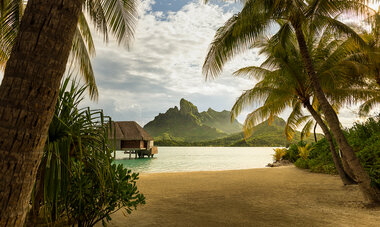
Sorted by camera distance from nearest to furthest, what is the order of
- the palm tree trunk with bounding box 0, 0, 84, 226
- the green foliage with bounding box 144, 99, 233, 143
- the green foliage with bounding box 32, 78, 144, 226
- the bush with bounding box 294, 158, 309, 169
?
the palm tree trunk with bounding box 0, 0, 84, 226 < the green foliage with bounding box 32, 78, 144, 226 < the bush with bounding box 294, 158, 309, 169 < the green foliage with bounding box 144, 99, 233, 143

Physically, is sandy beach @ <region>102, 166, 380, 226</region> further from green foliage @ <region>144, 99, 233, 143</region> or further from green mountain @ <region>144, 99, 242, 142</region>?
green foliage @ <region>144, 99, 233, 143</region>

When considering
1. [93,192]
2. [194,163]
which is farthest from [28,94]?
[194,163]

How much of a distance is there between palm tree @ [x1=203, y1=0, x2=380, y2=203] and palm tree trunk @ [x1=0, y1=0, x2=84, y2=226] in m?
4.42

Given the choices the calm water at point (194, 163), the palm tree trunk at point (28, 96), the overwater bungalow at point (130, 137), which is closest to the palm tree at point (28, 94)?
the palm tree trunk at point (28, 96)

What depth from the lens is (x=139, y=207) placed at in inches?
174

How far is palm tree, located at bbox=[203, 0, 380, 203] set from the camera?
15.5 ft

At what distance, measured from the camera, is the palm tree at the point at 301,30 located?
473 centimetres

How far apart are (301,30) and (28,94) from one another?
6.27 m

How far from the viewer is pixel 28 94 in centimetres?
139

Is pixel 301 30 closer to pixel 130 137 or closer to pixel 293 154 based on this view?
pixel 293 154

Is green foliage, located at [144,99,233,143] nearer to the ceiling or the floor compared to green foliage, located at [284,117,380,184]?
nearer to the ceiling

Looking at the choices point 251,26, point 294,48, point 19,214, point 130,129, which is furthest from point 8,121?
point 130,129

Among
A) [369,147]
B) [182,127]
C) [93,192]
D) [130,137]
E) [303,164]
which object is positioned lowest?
[303,164]

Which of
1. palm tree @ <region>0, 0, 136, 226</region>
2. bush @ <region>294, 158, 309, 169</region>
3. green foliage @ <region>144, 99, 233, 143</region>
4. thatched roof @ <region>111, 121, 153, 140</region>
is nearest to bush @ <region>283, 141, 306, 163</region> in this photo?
bush @ <region>294, 158, 309, 169</region>
